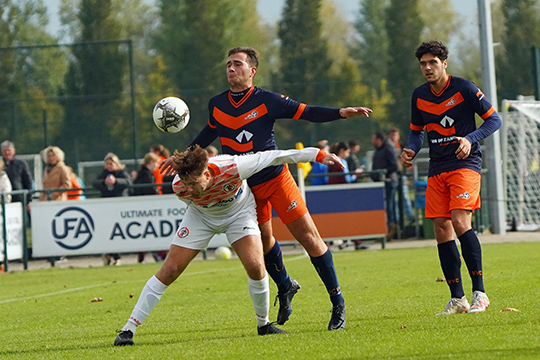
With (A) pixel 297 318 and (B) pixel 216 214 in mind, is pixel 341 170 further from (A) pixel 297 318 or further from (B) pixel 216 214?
(B) pixel 216 214

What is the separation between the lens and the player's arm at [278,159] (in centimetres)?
654

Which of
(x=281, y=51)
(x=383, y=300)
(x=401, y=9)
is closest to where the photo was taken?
(x=383, y=300)

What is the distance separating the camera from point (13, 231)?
16359mm

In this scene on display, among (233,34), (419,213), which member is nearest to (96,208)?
(419,213)

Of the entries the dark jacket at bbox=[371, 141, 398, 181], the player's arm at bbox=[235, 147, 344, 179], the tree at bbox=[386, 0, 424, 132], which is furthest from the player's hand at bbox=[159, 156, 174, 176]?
the tree at bbox=[386, 0, 424, 132]

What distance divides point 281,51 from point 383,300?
3898cm

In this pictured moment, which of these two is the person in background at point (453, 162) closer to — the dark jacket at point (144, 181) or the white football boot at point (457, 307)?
the white football boot at point (457, 307)

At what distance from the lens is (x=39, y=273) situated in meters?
15.6

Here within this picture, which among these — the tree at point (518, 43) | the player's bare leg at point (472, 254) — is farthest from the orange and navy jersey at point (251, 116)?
the tree at point (518, 43)

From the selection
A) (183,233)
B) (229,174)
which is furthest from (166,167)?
(229,174)

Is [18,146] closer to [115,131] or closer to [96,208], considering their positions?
[115,131]

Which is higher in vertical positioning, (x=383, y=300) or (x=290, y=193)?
(x=290, y=193)

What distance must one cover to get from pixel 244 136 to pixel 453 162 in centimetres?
175

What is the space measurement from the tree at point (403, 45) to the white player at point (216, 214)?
3878cm
